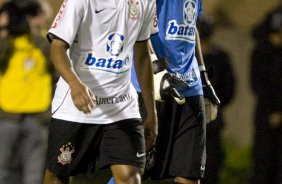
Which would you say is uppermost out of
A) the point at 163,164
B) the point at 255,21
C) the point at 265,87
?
the point at 255,21

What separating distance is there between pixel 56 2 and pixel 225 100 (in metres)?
1.47

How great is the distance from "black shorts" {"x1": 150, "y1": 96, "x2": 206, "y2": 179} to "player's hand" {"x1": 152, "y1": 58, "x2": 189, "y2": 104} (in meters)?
0.12

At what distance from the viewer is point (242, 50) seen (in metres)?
7.79

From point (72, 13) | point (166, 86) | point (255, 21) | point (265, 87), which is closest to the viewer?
point (72, 13)

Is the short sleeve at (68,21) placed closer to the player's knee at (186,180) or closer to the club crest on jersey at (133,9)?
the club crest on jersey at (133,9)

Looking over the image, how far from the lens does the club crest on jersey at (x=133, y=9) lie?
4.88 metres

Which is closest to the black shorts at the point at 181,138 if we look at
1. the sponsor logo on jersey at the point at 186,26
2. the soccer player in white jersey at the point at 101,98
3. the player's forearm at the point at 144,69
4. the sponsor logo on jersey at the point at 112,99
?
the sponsor logo on jersey at the point at 186,26

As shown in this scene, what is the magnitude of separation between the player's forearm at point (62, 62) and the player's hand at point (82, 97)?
40 millimetres

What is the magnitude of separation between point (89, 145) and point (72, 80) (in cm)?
54

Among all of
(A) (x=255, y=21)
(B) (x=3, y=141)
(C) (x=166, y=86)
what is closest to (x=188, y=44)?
(C) (x=166, y=86)

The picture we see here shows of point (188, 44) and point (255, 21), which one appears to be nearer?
point (188, 44)

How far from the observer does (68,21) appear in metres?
4.64

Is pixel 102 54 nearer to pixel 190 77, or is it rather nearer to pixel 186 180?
pixel 190 77

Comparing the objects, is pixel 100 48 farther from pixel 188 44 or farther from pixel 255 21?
pixel 255 21
